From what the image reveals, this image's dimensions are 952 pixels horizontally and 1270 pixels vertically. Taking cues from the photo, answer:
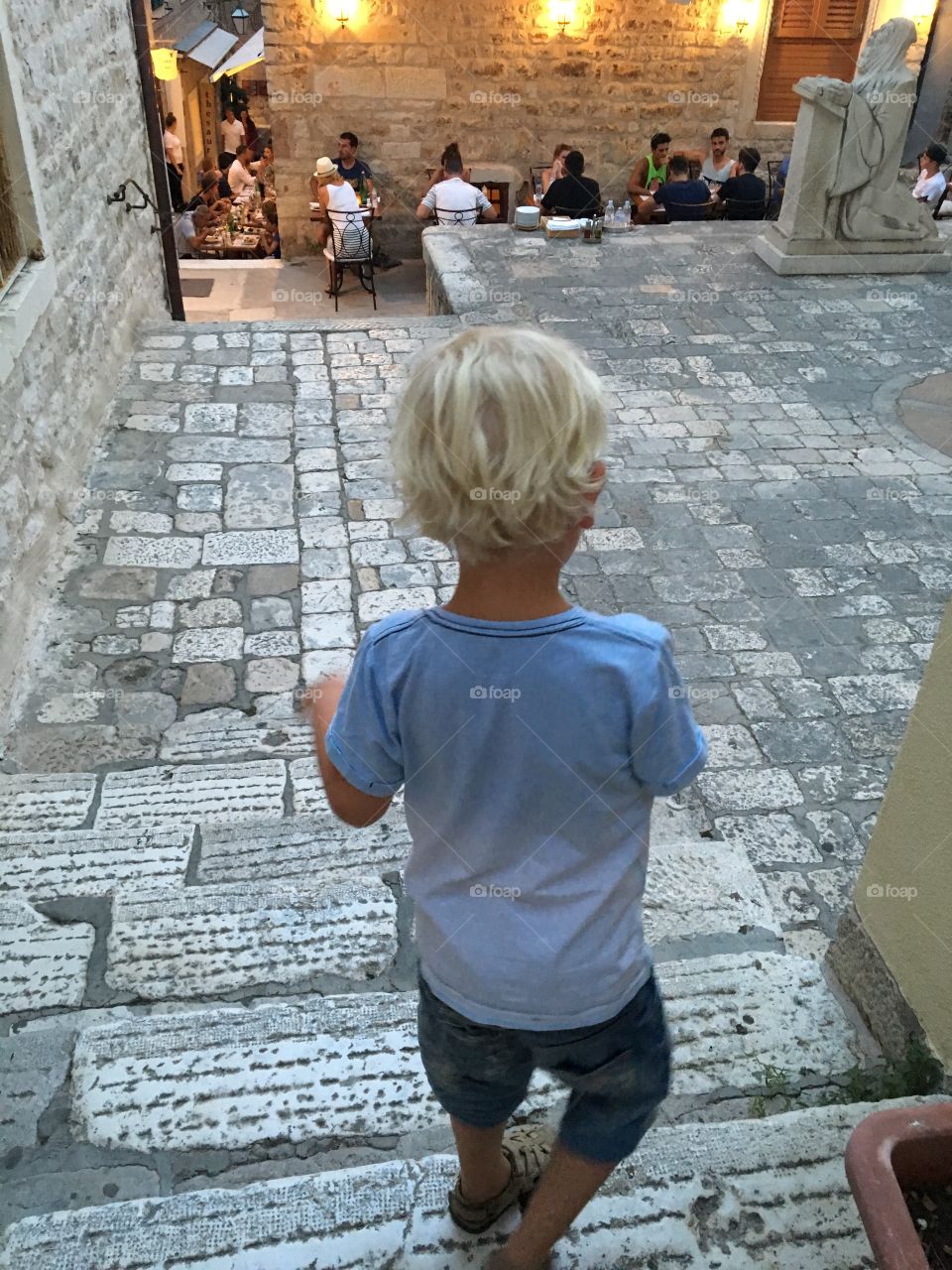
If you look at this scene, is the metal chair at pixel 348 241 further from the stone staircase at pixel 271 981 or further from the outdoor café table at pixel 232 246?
the stone staircase at pixel 271 981

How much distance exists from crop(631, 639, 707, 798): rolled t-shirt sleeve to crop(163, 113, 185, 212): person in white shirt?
13485 millimetres

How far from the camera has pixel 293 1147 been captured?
213 cm

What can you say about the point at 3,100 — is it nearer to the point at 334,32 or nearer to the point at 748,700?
the point at 748,700

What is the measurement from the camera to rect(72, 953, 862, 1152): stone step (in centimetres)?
216

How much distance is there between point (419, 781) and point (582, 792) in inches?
8.7

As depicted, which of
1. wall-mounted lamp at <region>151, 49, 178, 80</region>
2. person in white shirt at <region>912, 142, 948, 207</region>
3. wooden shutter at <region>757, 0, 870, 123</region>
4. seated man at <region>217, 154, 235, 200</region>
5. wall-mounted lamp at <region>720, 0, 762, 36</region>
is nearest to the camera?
person in white shirt at <region>912, 142, 948, 207</region>

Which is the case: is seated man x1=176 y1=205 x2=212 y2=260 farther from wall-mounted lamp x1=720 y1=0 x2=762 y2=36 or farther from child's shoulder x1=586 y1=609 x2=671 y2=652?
child's shoulder x1=586 y1=609 x2=671 y2=652

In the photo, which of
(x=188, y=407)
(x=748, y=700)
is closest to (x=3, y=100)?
(x=188, y=407)

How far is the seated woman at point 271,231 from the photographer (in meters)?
13.9

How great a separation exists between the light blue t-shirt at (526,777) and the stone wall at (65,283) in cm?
304

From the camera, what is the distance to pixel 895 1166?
161 centimetres

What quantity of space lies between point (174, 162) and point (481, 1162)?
47.7ft

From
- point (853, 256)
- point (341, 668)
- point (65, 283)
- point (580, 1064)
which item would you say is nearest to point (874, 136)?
point (853, 256)

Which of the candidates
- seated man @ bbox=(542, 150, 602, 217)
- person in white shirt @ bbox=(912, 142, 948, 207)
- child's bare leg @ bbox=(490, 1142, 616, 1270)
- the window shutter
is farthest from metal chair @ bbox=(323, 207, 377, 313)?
child's bare leg @ bbox=(490, 1142, 616, 1270)
